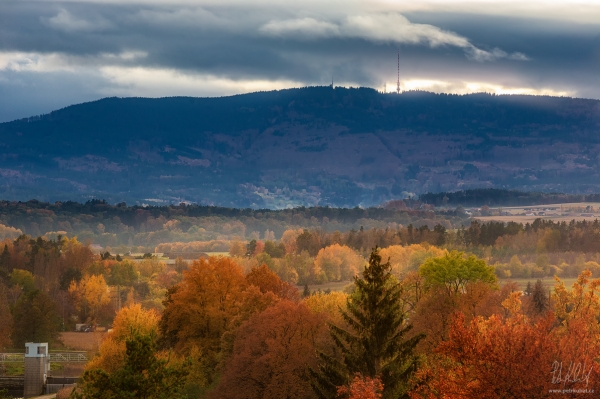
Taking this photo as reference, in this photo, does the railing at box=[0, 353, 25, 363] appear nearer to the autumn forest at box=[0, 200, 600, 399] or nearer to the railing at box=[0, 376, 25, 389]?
the railing at box=[0, 376, 25, 389]

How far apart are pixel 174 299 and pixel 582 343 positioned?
203 ft

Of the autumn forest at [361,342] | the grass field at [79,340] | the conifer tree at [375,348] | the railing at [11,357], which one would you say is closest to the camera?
the autumn forest at [361,342]

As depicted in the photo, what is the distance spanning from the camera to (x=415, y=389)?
218 feet

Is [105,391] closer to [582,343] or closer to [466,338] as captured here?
[466,338]

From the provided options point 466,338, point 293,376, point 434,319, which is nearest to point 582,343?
point 466,338

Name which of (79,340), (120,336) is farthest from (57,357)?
(120,336)
